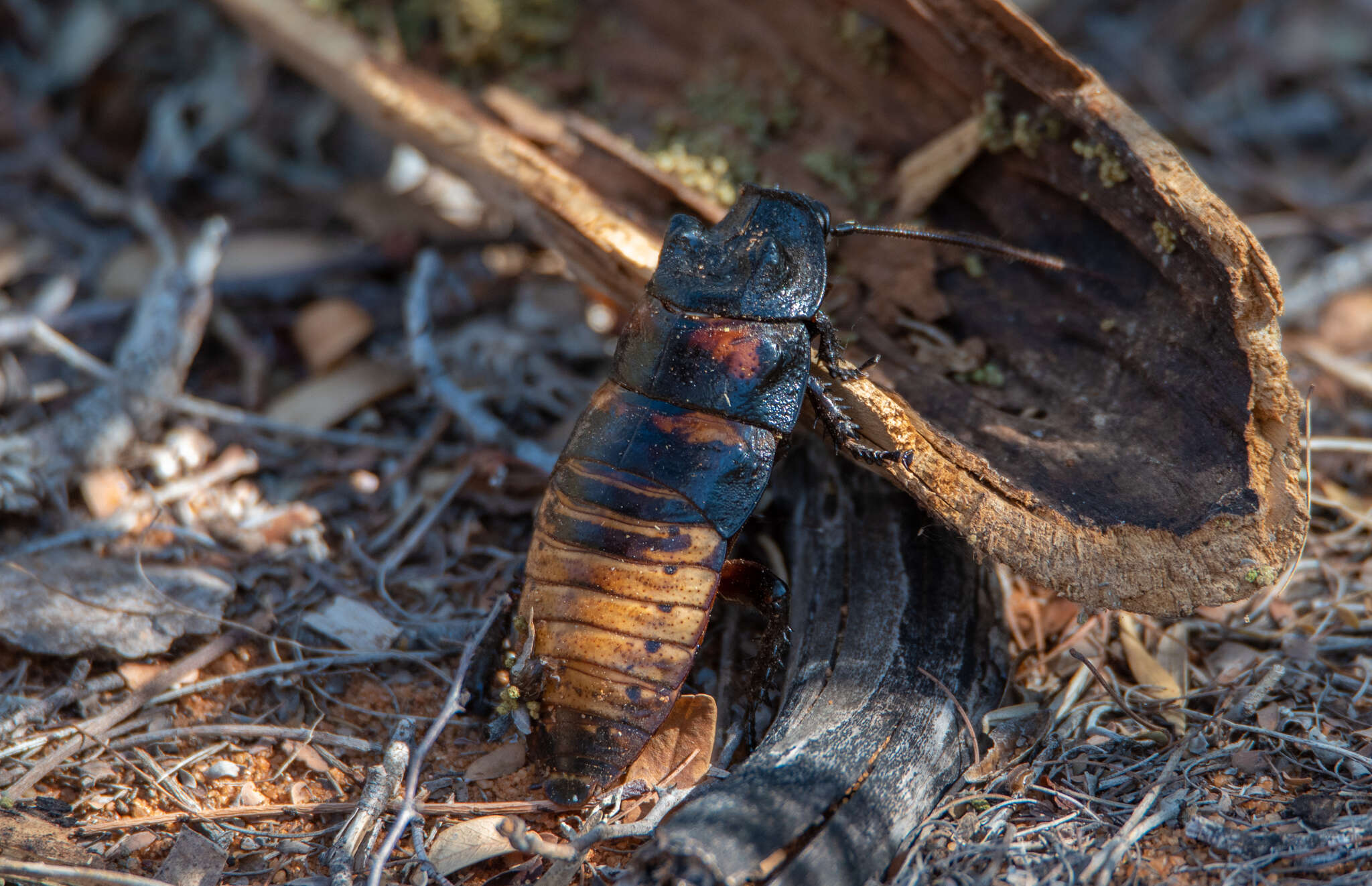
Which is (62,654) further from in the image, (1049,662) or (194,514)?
(1049,662)

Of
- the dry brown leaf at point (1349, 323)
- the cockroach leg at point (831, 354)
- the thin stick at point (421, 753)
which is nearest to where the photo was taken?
the thin stick at point (421, 753)

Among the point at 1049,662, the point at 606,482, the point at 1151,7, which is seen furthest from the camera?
the point at 1151,7

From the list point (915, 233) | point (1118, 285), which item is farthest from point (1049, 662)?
point (915, 233)

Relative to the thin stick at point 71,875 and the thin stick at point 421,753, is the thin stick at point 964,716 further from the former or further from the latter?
the thin stick at point 71,875

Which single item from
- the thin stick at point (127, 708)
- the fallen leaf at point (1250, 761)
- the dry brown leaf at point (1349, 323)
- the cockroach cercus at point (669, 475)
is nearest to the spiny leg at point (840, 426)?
the cockroach cercus at point (669, 475)

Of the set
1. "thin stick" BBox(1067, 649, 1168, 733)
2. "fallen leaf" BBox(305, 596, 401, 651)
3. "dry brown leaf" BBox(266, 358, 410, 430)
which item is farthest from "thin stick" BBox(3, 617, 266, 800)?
"thin stick" BBox(1067, 649, 1168, 733)

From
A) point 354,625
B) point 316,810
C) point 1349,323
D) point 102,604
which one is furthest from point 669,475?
point 1349,323

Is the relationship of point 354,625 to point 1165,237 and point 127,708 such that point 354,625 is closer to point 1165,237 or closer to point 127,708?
point 127,708
